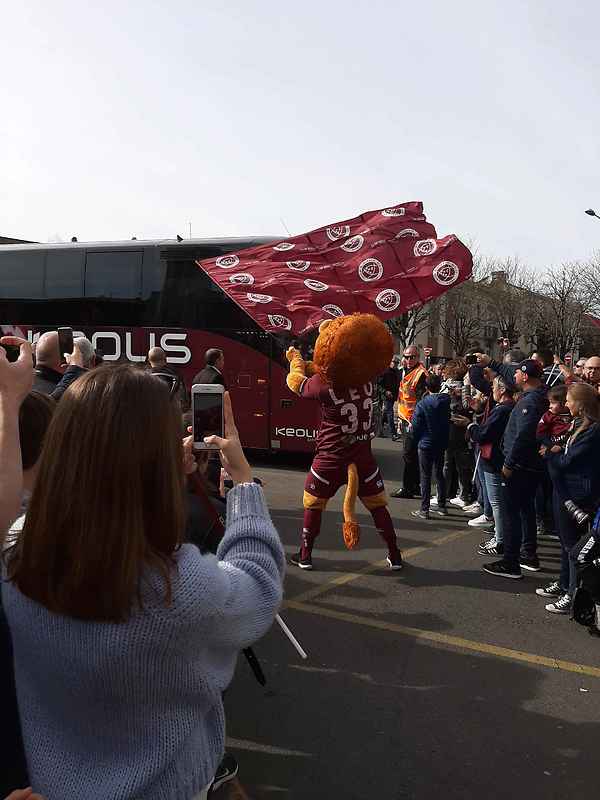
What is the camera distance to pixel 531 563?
20.2ft

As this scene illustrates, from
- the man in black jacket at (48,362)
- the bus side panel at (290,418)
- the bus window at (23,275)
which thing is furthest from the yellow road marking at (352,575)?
the bus window at (23,275)

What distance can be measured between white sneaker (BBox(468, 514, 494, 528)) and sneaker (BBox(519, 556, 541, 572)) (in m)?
1.56

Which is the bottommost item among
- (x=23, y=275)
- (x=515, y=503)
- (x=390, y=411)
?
(x=390, y=411)

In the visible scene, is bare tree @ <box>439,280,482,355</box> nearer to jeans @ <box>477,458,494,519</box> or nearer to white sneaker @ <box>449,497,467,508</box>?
white sneaker @ <box>449,497,467,508</box>

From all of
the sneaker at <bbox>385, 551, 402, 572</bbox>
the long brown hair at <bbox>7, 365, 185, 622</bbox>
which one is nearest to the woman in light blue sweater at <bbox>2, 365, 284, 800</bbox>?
the long brown hair at <bbox>7, 365, 185, 622</bbox>

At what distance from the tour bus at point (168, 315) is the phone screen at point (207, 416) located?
30.1 ft

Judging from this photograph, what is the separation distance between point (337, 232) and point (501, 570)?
3.45 metres

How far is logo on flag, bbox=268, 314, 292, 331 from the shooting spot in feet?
19.7

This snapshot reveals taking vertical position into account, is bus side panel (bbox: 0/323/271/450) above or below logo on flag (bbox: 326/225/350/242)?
below

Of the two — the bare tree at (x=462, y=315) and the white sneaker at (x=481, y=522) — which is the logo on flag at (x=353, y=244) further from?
the bare tree at (x=462, y=315)

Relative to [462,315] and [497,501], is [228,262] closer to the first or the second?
[497,501]

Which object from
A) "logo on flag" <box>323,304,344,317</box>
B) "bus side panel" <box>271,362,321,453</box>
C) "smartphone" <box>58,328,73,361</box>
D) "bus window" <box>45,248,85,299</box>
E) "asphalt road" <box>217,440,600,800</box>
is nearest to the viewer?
"asphalt road" <box>217,440,600,800</box>

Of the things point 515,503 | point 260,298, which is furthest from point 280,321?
point 515,503

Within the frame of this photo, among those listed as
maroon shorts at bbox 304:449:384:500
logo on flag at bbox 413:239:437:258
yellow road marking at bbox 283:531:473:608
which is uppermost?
logo on flag at bbox 413:239:437:258
